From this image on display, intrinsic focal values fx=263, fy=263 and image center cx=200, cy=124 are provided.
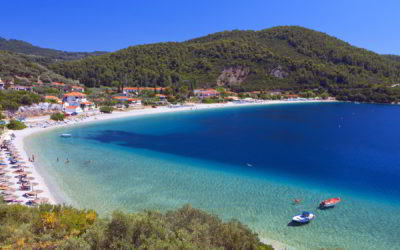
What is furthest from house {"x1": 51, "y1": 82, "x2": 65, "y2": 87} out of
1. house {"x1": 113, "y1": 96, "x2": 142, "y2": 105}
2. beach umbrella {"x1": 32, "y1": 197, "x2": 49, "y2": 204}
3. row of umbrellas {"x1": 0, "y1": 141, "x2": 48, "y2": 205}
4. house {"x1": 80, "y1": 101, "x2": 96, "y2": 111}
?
beach umbrella {"x1": 32, "y1": 197, "x2": 49, "y2": 204}

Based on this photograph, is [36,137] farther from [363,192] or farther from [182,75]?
[182,75]

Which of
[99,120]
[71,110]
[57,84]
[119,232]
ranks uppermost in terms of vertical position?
[57,84]

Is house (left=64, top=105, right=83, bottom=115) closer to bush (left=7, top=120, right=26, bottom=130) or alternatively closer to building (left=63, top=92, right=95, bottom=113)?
building (left=63, top=92, right=95, bottom=113)

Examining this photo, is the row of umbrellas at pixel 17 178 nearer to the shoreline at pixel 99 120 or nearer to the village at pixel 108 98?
the shoreline at pixel 99 120

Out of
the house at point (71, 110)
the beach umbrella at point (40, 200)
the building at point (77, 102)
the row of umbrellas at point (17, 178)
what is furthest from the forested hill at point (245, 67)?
the beach umbrella at point (40, 200)

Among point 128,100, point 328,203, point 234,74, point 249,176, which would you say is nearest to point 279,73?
point 234,74

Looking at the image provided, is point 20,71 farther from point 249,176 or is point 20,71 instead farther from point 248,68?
point 248,68
